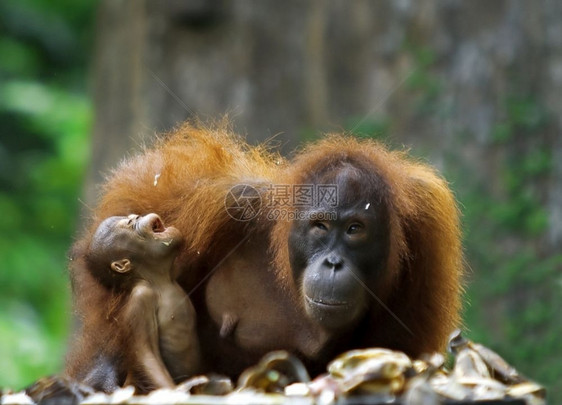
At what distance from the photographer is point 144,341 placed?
3.54 meters

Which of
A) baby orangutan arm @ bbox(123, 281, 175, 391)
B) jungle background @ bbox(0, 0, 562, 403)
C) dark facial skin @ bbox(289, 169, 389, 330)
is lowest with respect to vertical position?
baby orangutan arm @ bbox(123, 281, 175, 391)

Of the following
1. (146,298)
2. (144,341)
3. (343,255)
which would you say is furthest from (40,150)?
(343,255)

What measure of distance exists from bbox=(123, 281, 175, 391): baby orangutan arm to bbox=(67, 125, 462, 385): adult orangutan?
0.17 meters

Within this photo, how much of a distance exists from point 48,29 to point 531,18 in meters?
6.02

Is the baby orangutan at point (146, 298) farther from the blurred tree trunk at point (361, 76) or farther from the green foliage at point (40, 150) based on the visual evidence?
the green foliage at point (40, 150)

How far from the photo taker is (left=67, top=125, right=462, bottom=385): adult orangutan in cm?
353

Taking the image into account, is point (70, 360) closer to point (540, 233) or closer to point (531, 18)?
point (540, 233)

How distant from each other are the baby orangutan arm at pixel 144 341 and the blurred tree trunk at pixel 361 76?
3.11 m

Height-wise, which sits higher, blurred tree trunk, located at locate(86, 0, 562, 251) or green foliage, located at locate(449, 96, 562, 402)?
blurred tree trunk, located at locate(86, 0, 562, 251)

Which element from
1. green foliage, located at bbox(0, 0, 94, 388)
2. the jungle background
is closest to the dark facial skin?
the jungle background

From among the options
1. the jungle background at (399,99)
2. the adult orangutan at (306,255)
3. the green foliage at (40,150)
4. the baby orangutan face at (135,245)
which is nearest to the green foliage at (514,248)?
the jungle background at (399,99)

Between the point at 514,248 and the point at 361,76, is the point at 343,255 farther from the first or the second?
the point at 361,76

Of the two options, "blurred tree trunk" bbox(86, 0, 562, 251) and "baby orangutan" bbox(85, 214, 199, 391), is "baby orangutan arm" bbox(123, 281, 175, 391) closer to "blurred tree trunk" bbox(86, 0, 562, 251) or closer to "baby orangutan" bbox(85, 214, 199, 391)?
"baby orangutan" bbox(85, 214, 199, 391)

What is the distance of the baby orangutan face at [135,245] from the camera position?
12.3 ft
